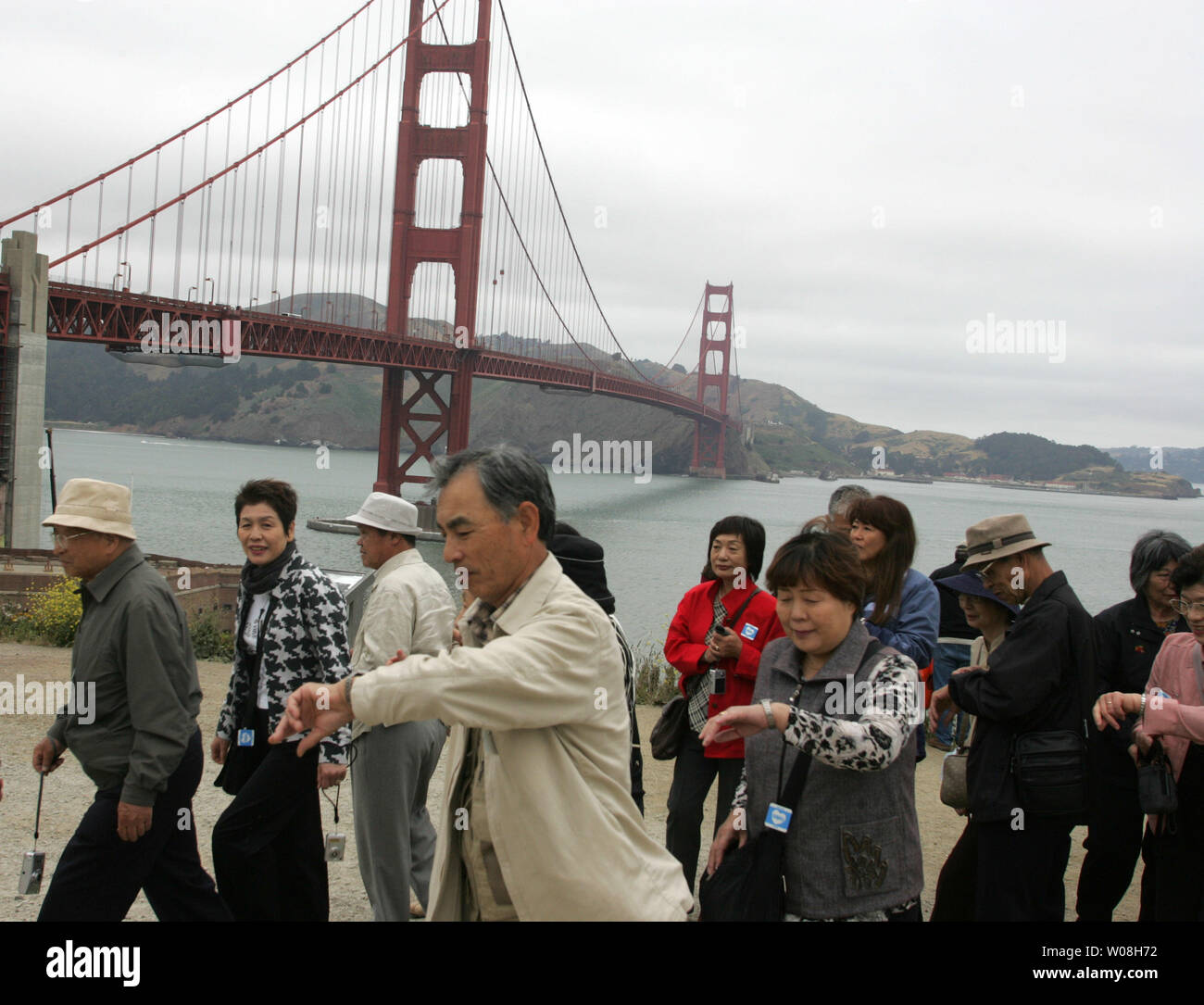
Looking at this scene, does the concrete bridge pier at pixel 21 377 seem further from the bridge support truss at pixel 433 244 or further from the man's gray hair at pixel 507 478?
the man's gray hair at pixel 507 478

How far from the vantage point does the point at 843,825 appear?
2279 mm

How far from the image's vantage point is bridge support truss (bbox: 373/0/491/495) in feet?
117

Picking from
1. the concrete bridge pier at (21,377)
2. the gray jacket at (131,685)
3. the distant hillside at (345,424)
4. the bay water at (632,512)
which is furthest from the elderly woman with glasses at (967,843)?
the distant hillside at (345,424)

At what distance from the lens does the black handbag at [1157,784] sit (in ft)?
9.65

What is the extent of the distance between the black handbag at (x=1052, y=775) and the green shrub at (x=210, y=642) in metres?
7.82

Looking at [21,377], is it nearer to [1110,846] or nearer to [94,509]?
[94,509]

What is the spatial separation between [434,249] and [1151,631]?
36.3 meters

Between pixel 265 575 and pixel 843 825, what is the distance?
1891mm

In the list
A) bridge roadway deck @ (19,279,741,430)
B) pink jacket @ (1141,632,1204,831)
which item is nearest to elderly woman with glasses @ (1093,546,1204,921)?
pink jacket @ (1141,632,1204,831)

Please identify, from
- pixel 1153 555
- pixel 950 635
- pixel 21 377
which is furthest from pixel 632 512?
pixel 1153 555

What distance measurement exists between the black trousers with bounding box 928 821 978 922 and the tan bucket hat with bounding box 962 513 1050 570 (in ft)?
2.46
